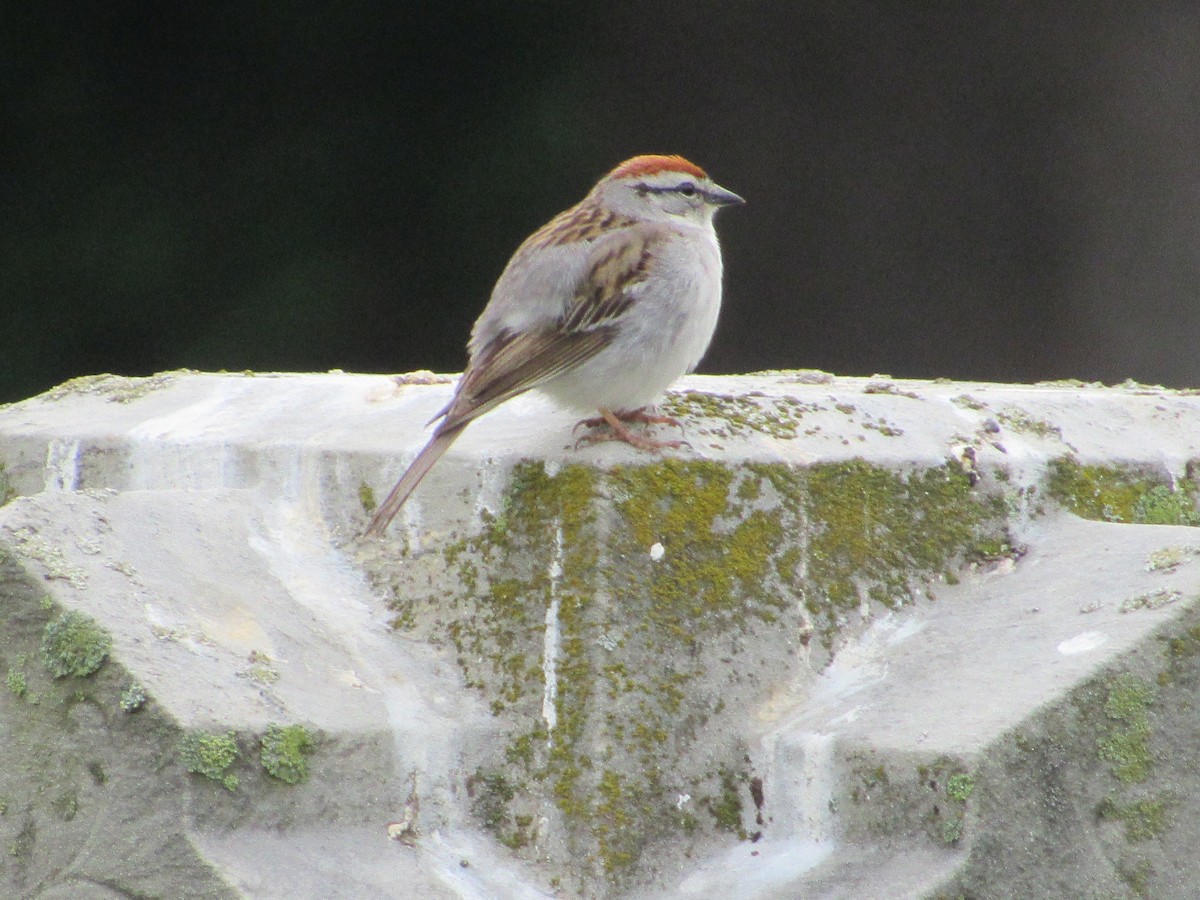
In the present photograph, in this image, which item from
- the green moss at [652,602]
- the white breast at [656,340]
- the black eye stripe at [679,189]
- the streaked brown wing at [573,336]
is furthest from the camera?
the black eye stripe at [679,189]

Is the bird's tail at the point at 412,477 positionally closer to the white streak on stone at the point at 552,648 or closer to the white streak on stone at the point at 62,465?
the white streak on stone at the point at 552,648

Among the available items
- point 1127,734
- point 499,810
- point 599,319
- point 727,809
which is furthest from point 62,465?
point 1127,734

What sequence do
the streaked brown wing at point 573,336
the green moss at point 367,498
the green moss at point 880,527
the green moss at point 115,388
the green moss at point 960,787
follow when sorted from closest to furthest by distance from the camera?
the green moss at point 960,787
the green moss at point 880,527
the green moss at point 367,498
the streaked brown wing at point 573,336
the green moss at point 115,388

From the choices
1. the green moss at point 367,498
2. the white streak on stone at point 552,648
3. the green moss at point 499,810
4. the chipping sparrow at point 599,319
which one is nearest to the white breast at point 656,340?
the chipping sparrow at point 599,319

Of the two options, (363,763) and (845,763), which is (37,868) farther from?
(845,763)

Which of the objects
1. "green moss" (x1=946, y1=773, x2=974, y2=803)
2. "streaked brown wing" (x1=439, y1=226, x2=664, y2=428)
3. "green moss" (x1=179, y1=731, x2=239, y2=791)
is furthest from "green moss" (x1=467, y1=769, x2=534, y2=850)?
"streaked brown wing" (x1=439, y1=226, x2=664, y2=428)

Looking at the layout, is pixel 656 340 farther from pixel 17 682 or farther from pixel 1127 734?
pixel 17 682
